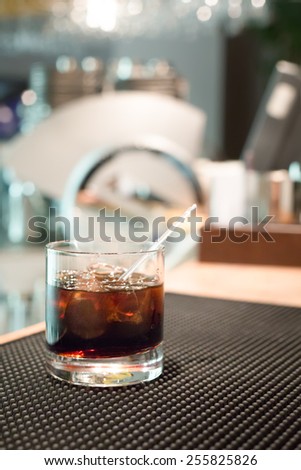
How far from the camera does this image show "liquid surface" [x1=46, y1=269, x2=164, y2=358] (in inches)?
31.6

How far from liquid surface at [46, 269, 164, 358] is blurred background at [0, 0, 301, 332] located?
0.60 meters

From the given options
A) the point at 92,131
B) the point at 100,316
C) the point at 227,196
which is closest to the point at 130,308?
the point at 100,316

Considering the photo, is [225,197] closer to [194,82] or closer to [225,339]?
[225,339]

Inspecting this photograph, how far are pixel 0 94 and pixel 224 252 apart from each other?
3.26 metres

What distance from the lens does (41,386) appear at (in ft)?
2.57

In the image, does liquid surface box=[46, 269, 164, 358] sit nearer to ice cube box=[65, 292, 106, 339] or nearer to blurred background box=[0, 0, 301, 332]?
ice cube box=[65, 292, 106, 339]

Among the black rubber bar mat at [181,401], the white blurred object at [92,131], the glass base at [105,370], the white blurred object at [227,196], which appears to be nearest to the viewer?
the black rubber bar mat at [181,401]

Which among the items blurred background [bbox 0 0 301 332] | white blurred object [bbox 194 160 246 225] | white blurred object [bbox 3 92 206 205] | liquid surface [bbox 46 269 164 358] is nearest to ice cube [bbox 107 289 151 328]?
liquid surface [bbox 46 269 164 358]

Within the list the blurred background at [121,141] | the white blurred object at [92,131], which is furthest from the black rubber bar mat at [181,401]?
the white blurred object at [92,131]

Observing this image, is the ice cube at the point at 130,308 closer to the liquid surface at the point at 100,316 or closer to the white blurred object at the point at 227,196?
the liquid surface at the point at 100,316

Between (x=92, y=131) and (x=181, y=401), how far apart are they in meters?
2.40

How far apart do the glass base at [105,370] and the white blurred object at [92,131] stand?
207cm

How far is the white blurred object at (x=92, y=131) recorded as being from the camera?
2.92 m

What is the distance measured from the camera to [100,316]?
810 mm
